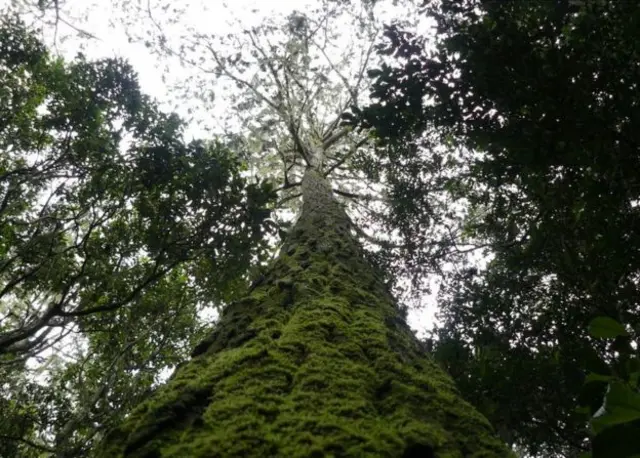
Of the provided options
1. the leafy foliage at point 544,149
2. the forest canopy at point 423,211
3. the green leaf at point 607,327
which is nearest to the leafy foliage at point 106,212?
the forest canopy at point 423,211

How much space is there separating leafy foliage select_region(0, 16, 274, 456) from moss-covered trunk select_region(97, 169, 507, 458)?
3.73 metres

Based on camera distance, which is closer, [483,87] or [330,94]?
[483,87]

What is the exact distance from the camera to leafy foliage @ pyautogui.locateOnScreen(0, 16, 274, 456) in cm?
669

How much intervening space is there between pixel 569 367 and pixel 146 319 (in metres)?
7.62

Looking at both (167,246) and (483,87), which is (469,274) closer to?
(483,87)

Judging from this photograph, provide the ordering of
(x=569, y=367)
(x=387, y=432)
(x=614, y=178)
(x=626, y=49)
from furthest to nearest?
(x=569, y=367) → (x=614, y=178) → (x=626, y=49) → (x=387, y=432)

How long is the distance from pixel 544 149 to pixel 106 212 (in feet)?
20.0

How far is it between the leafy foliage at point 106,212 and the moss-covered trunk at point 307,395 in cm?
373

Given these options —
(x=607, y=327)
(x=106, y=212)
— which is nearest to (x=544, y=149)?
(x=607, y=327)

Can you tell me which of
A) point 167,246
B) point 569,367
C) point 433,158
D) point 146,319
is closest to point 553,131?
point 569,367

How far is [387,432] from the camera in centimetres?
157

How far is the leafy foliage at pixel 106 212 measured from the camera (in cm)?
669

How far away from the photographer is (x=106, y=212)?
6.95 m

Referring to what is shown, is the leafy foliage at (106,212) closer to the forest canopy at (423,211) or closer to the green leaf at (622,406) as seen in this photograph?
the forest canopy at (423,211)
